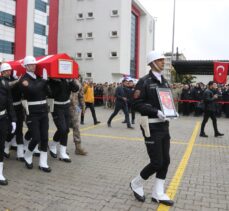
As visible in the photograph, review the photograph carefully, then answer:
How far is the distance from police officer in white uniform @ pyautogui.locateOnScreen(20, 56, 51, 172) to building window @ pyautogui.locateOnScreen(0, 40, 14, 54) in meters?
32.8

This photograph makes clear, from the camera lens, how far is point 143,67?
5594cm

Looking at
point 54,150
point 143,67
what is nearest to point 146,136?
point 54,150

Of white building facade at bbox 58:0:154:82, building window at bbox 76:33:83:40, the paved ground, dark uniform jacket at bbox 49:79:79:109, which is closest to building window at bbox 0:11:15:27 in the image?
white building facade at bbox 58:0:154:82

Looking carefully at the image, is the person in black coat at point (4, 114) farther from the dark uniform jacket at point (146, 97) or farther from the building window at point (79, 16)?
the building window at point (79, 16)

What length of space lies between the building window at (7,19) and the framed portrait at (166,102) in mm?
35750

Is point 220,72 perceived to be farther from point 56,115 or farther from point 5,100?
point 5,100

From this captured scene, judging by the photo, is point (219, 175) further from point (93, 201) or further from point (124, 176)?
point (93, 201)

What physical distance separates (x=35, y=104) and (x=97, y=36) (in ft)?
131

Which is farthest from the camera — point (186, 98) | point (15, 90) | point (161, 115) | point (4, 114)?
point (186, 98)

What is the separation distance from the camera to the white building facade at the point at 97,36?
4466cm

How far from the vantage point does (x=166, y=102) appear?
5102 mm

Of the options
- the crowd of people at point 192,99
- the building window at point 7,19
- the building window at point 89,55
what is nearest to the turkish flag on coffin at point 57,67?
the crowd of people at point 192,99

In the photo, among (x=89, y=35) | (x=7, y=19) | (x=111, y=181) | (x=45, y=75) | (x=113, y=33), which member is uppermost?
(x=7, y=19)

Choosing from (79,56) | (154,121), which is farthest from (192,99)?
(79,56)
